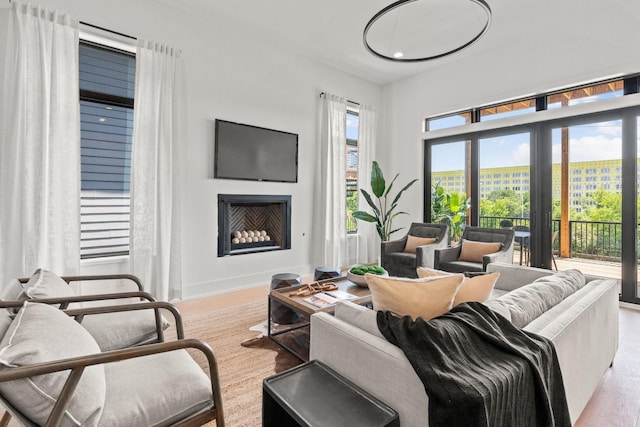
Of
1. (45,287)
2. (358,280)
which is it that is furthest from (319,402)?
(358,280)

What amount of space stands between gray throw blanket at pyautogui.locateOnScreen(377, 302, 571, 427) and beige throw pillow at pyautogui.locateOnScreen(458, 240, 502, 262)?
9.10 ft

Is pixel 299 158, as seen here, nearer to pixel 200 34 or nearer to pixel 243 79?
pixel 243 79

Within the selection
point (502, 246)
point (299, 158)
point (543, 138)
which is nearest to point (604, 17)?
point (543, 138)

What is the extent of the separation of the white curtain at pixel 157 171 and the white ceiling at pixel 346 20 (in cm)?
81

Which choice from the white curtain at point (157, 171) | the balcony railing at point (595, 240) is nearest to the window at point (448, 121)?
the balcony railing at point (595, 240)

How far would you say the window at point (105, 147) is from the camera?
3174mm

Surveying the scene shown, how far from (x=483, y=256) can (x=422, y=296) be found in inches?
102

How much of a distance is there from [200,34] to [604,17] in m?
4.64

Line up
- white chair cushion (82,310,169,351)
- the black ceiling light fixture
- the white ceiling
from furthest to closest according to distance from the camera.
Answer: the white ceiling → the black ceiling light fixture → white chair cushion (82,310,169,351)

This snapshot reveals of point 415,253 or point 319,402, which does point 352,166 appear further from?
point 319,402

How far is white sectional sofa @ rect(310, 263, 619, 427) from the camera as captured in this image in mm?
1134

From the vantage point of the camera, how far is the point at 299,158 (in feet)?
15.8

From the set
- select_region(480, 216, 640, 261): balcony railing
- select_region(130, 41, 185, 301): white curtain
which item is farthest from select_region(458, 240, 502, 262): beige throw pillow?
select_region(130, 41, 185, 301): white curtain

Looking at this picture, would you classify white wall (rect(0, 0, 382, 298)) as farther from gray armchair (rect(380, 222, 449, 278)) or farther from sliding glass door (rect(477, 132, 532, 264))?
sliding glass door (rect(477, 132, 532, 264))
